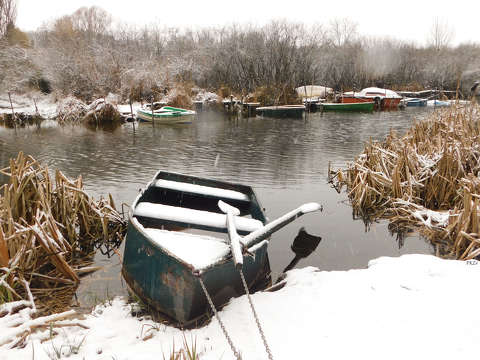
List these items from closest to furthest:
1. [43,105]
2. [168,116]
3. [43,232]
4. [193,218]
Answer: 1. [43,232]
2. [193,218]
3. [168,116]
4. [43,105]

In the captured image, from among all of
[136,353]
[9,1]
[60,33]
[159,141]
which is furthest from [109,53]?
[136,353]

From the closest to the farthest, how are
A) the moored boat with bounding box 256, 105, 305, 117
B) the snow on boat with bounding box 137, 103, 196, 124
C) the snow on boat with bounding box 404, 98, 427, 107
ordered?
1. the snow on boat with bounding box 137, 103, 196, 124
2. the moored boat with bounding box 256, 105, 305, 117
3. the snow on boat with bounding box 404, 98, 427, 107

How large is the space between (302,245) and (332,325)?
3634 mm

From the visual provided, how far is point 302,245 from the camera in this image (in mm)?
7758

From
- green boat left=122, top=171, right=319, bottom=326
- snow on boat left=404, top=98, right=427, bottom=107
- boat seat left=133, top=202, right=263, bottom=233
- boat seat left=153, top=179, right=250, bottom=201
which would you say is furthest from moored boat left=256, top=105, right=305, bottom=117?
boat seat left=133, top=202, right=263, bottom=233

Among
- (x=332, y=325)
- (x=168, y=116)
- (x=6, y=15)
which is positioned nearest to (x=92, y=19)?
(x=6, y=15)

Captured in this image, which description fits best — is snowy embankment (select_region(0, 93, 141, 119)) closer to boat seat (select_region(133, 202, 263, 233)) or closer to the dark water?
the dark water

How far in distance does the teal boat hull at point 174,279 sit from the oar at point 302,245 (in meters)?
1.80

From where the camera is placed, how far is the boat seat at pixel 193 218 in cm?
609

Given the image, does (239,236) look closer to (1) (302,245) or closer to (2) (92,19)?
(1) (302,245)

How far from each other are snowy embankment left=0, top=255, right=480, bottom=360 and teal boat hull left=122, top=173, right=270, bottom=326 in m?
0.23

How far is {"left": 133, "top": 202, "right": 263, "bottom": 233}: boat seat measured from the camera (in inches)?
240

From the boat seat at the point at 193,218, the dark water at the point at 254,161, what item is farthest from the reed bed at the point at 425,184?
the boat seat at the point at 193,218

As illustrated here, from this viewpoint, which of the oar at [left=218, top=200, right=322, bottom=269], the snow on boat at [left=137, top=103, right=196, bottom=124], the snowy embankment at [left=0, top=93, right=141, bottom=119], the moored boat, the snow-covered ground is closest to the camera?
the oar at [left=218, top=200, right=322, bottom=269]
